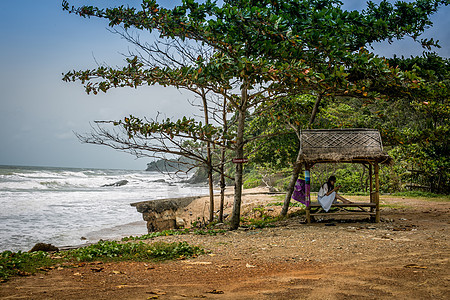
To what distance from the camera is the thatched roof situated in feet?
29.0

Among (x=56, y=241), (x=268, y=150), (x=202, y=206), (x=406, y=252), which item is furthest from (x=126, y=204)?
(x=406, y=252)

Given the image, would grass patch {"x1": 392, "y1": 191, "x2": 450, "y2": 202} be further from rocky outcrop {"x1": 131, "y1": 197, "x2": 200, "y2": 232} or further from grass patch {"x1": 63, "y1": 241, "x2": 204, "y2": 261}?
grass patch {"x1": 63, "y1": 241, "x2": 204, "y2": 261}

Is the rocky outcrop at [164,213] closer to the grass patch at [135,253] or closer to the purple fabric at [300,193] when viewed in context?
the purple fabric at [300,193]

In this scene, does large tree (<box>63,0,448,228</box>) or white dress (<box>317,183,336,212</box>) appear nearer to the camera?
large tree (<box>63,0,448,228</box>)

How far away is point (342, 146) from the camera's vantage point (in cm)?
908

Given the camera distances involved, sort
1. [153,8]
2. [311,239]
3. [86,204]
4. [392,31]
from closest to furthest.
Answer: [311,239] → [153,8] → [392,31] → [86,204]

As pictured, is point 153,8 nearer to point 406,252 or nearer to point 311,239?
point 311,239

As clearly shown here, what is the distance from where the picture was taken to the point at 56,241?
36.2 ft

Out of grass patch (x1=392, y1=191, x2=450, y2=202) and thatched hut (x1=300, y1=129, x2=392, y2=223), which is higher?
thatched hut (x1=300, y1=129, x2=392, y2=223)

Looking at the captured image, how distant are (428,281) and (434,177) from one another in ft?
52.9

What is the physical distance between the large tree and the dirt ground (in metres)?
2.88

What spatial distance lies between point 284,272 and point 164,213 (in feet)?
35.6

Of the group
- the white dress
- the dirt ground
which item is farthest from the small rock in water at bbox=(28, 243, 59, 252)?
the white dress

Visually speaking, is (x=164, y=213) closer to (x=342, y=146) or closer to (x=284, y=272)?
(x=342, y=146)
